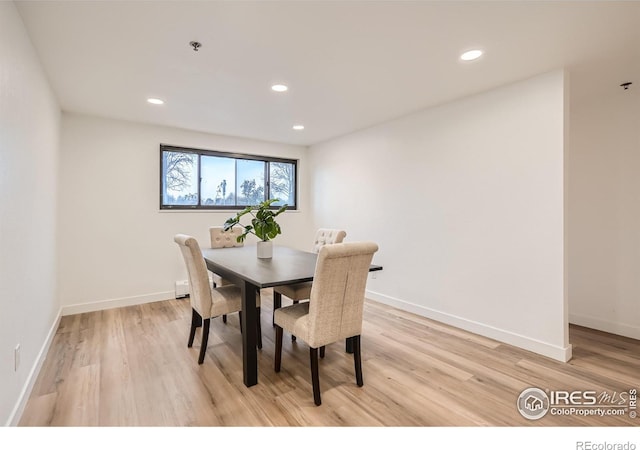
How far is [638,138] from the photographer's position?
291cm

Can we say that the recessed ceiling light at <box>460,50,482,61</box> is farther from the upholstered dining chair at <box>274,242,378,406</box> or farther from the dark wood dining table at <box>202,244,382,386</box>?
the dark wood dining table at <box>202,244,382,386</box>

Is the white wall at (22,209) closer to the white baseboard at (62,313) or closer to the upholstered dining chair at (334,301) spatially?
the white baseboard at (62,313)

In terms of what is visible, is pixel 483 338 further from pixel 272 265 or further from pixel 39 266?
pixel 39 266

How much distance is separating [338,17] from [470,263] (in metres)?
2.51

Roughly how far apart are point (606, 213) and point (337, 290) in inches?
121

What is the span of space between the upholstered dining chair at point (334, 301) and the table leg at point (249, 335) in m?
0.26

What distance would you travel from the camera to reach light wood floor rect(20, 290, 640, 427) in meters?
1.79

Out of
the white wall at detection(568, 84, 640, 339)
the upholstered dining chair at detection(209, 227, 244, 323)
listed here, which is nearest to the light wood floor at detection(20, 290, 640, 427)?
the white wall at detection(568, 84, 640, 339)

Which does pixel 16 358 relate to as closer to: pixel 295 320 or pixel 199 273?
pixel 199 273

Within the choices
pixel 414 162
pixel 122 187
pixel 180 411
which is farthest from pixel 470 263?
pixel 122 187

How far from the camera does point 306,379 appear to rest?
2.21m

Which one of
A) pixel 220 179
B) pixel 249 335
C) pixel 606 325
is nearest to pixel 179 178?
pixel 220 179

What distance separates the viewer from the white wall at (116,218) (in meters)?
3.56

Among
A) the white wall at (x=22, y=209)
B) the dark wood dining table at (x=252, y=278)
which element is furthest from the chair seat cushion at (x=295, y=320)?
the white wall at (x=22, y=209)
